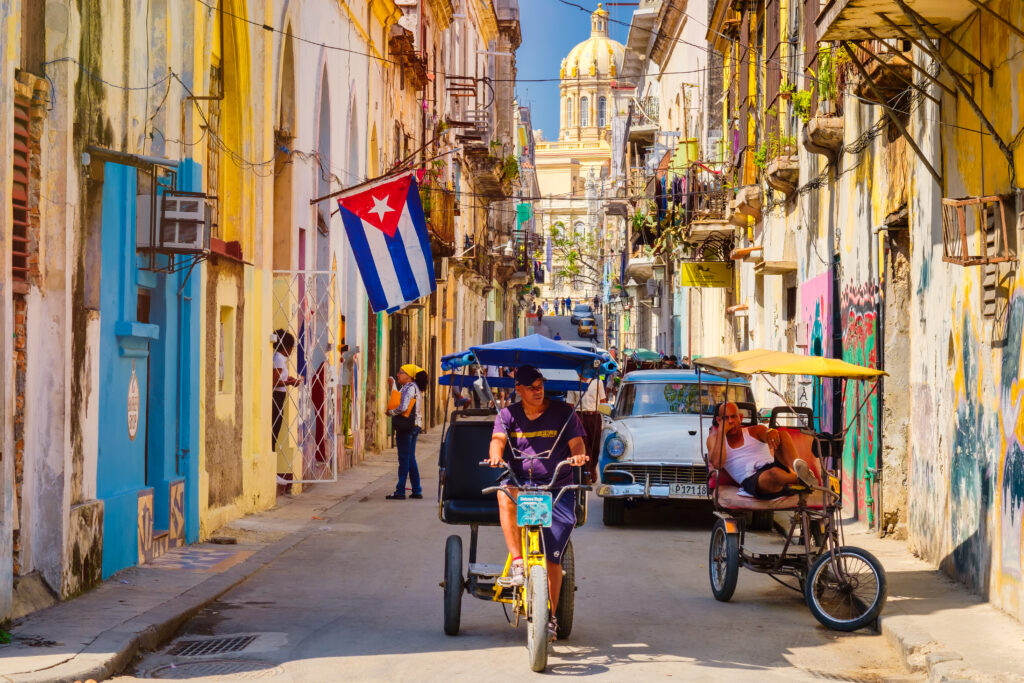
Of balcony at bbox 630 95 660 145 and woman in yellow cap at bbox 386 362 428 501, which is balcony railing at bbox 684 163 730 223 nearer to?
woman in yellow cap at bbox 386 362 428 501

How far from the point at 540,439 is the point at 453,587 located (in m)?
1.09

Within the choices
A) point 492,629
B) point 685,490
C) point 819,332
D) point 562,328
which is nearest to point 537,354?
point 492,629

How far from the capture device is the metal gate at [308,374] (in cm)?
1828

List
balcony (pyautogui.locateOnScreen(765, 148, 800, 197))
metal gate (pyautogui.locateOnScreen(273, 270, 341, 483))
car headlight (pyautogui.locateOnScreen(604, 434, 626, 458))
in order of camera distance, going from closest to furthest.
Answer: car headlight (pyautogui.locateOnScreen(604, 434, 626, 458))
metal gate (pyautogui.locateOnScreen(273, 270, 341, 483))
balcony (pyautogui.locateOnScreen(765, 148, 800, 197))

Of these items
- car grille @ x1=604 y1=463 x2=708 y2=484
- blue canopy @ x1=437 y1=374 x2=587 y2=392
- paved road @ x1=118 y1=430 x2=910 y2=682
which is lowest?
paved road @ x1=118 y1=430 x2=910 y2=682

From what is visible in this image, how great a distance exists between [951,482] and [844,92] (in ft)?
19.7

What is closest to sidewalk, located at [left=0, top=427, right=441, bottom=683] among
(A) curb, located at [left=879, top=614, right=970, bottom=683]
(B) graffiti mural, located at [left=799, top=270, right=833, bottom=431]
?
(A) curb, located at [left=879, top=614, right=970, bottom=683]

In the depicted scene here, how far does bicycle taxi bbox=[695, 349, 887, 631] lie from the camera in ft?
30.4

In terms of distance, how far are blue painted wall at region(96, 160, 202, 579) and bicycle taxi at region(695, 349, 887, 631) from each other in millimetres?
4561

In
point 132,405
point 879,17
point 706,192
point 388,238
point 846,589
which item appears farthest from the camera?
point 706,192

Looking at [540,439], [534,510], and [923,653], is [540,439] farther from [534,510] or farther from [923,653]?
[923,653]

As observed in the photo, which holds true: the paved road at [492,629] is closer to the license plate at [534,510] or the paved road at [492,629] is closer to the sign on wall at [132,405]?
the license plate at [534,510]

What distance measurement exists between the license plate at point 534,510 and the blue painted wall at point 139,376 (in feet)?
12.9

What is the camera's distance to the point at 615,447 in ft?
49.2
